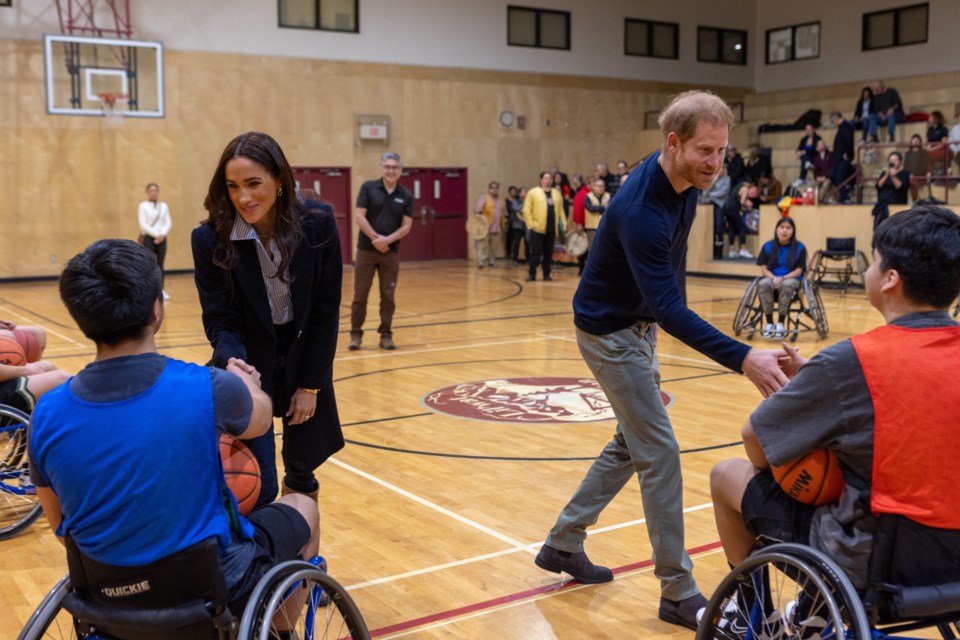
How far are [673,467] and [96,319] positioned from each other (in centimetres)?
208

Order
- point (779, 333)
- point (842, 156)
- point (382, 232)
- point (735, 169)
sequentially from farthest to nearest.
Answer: point (735, 169) < point (842, 156) < point (779, 333) < point (382, 232)

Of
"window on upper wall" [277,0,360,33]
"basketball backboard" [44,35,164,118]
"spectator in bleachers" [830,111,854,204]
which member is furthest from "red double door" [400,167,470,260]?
"spectator in bleachers" [830,111,854,204]

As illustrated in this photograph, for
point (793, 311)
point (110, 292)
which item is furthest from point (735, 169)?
point (110, 292)

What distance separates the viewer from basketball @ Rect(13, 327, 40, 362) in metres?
5.55

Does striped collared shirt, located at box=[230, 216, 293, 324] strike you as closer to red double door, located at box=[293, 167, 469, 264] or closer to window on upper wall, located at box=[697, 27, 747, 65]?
red double door, located at box=[293, 167, 469, 264]

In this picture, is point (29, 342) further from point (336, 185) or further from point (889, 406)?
point (336, 185)

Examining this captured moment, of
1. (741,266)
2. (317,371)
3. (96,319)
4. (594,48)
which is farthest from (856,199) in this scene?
(96,319)

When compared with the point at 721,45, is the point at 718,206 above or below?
below

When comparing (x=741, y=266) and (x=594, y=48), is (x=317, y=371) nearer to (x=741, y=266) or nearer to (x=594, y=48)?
(x=741, y=266)

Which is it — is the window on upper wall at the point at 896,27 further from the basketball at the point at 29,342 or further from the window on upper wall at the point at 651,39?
the basketball at the point at 29,342

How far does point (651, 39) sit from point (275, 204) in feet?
77.0

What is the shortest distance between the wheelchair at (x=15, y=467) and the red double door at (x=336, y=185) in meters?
16.2

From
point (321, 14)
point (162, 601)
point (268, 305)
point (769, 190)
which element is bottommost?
point (162, 601)

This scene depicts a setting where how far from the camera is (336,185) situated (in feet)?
70.2
